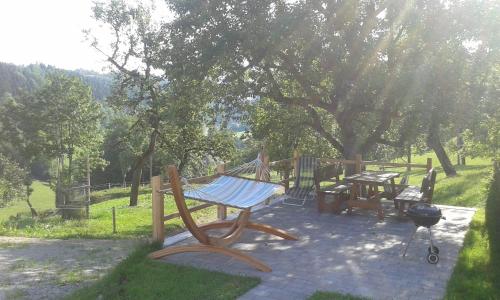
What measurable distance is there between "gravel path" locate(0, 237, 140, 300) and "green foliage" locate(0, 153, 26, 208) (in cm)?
2934

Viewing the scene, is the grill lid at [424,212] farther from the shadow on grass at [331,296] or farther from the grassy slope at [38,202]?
the grassy slope at [38,202]

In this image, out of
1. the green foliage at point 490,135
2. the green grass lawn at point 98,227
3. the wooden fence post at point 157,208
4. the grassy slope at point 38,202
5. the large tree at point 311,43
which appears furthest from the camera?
the grassy slope at point 38,202

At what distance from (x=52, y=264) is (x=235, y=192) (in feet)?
11.9

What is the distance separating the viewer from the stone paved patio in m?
5.23

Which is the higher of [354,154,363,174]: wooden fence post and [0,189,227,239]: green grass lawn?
[354,154,363,174]: wooden fence post

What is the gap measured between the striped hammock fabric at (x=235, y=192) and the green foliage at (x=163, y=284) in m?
1.02

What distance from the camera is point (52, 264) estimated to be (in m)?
7.69

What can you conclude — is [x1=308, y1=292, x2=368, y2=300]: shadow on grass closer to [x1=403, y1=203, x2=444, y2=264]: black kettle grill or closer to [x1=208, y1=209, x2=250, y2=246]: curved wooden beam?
[x1=403, y1=203, x2=444, y2=264]: black kettle grill

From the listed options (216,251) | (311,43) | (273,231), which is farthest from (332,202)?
(216,251)

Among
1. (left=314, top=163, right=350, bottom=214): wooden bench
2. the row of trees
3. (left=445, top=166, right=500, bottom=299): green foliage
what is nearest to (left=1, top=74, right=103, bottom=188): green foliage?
the row of trees

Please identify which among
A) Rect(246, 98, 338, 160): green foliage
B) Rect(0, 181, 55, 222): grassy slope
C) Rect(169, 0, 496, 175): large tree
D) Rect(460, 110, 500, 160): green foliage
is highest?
Rect(169, 0, 496, 175): large tree

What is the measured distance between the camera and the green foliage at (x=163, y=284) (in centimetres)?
530

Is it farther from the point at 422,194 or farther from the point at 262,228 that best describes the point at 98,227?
the point at 422,194

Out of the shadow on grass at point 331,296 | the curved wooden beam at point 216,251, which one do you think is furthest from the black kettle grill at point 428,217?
the curved wooden beam at point 216,251
